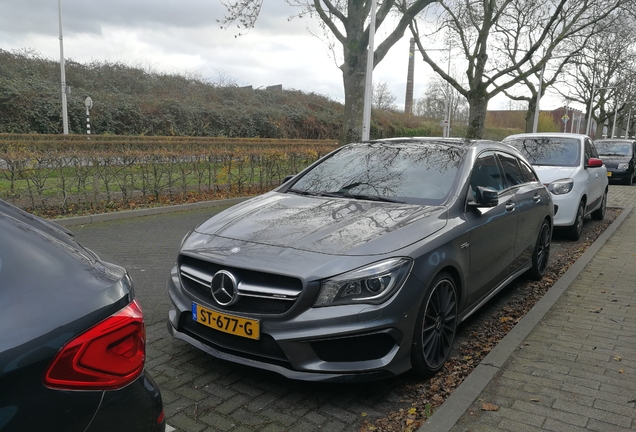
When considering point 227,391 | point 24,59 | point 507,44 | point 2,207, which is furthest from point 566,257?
point 24,59

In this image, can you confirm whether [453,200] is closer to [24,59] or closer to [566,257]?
[566,257]

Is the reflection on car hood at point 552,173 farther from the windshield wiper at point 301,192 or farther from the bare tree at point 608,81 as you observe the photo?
the bare tree at point 608,81

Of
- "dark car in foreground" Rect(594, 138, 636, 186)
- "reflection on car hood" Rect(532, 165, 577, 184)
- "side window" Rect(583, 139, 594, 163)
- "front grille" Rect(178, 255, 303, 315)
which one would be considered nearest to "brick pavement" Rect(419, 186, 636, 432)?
"front grille" Rect(178, 255, 303, 315)

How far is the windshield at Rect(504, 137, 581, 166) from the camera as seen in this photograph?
29.2 feet

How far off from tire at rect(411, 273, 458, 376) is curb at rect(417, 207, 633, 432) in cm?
24

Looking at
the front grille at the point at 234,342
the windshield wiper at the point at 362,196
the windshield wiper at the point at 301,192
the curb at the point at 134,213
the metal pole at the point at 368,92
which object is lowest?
the curb at the point at 134,213

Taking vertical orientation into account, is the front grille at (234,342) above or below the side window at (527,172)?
below

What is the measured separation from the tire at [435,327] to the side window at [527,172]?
259 centimetres

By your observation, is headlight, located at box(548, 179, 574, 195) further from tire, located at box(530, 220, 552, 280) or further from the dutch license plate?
the dutch license plate

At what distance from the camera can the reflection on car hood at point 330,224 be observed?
3.31m

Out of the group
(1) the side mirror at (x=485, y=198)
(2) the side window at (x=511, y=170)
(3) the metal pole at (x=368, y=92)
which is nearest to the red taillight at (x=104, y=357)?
(1) the side mirror at (x=485, y=198)

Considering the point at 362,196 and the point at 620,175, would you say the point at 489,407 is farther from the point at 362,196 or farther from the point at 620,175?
the point at 620,175

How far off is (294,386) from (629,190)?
16894mm

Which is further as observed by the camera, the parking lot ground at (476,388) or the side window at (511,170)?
the side window at (511,170)
